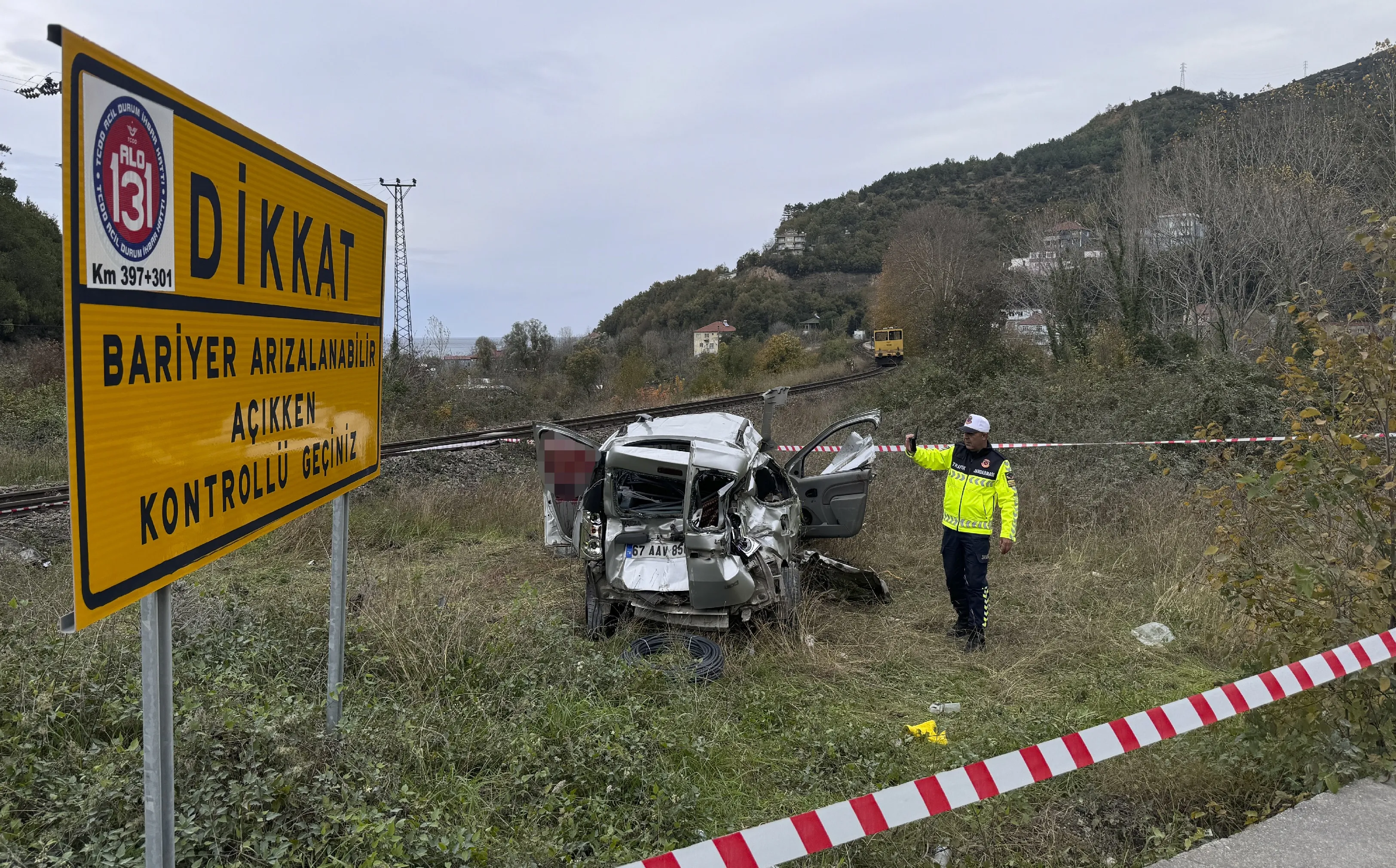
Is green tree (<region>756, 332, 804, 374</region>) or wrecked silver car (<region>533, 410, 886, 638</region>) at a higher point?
green tree (<region>756, 332, 804, 374</region>)

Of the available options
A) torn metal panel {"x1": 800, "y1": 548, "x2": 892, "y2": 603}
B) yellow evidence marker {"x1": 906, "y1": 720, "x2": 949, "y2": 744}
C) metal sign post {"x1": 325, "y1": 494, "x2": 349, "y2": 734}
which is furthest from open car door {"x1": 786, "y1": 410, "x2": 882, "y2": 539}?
metal sign post {"x1": 325, "y1": 494, "x2": 349, "y2": 734}

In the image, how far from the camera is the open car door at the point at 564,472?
22.3 feet

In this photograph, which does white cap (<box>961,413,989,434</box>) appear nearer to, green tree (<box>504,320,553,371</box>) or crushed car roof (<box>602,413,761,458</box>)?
crushed car roof (<box>602,413,761,458</box>)

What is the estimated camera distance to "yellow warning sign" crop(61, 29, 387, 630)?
1.67 meters

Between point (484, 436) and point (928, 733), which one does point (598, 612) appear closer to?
point (928, 733)

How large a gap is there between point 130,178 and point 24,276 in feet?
120

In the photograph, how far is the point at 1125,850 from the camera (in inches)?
136

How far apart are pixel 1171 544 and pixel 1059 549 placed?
107 cm

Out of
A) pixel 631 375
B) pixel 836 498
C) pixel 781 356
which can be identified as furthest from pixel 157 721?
pixel 781 356

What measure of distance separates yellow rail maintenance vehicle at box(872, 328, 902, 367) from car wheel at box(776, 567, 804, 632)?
105 feet

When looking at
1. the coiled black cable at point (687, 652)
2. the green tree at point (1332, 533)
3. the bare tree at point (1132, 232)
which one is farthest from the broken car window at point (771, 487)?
the bare tree at point (1132, 232)

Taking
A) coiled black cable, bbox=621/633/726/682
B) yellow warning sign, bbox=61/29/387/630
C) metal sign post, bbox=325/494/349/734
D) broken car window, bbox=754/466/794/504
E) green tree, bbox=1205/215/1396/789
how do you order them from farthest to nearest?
broken car window, bbox=754/466/794/504
coiled black cable, bbox=621/633/726/682
green tree, bbox=1205/215/1396/789
metal sign post, bbox=325/494/349/734
yellow warning sign, bbox=61/29/387/630

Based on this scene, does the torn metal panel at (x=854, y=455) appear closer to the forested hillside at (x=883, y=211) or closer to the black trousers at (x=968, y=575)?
the black trousers at (x=968, y=575)

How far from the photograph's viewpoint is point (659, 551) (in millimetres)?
6391
